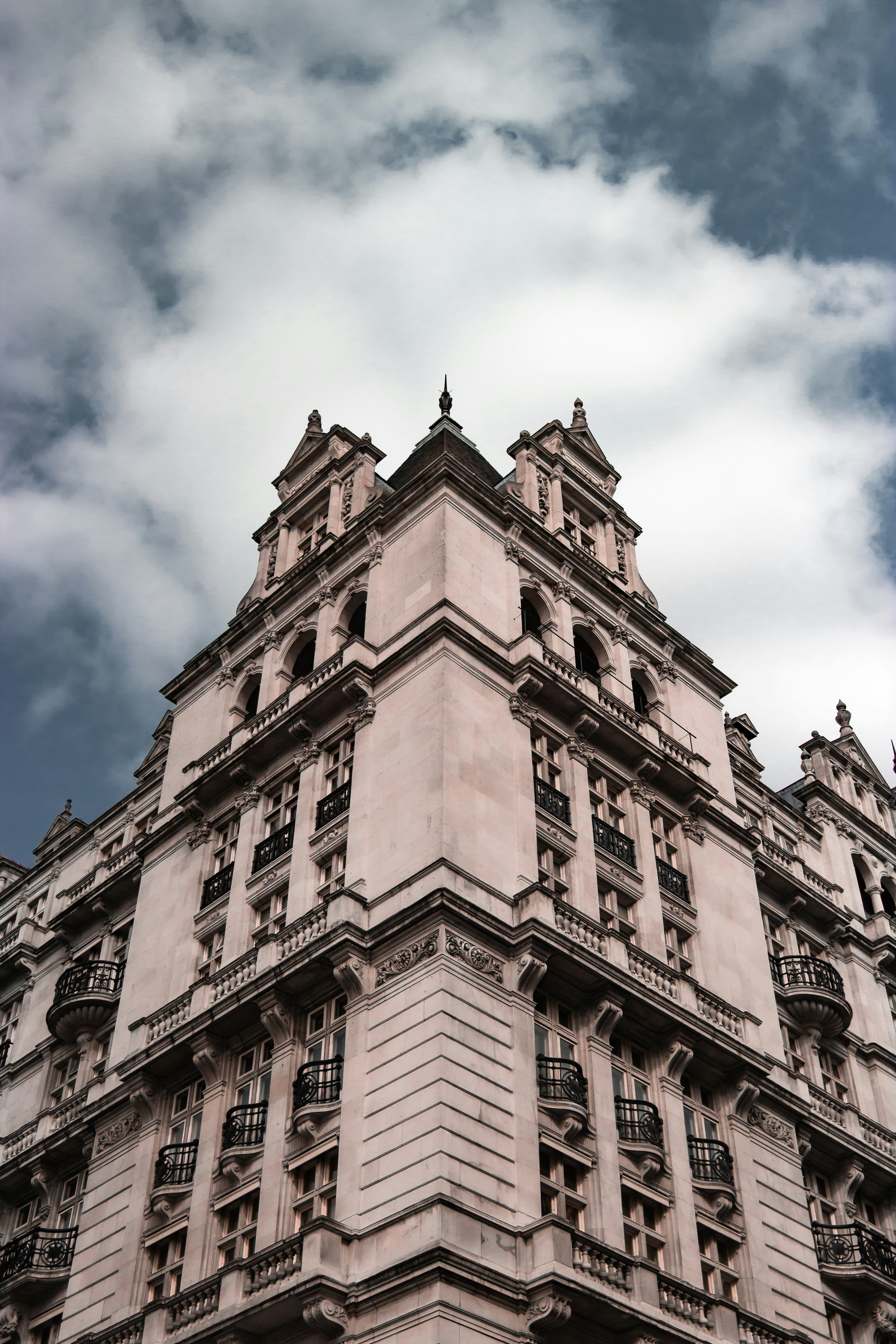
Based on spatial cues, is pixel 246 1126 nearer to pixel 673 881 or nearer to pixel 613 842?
pixel 613 842

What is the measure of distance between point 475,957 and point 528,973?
1566 millimetres

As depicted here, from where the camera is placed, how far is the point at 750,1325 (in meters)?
38.2

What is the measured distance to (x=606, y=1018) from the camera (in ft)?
132

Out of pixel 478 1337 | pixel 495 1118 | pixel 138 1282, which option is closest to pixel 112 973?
pixel 138 1282

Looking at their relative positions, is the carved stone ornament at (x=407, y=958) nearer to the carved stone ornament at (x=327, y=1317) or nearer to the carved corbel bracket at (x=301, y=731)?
the carved stone ornament at (x=327, y=1317)

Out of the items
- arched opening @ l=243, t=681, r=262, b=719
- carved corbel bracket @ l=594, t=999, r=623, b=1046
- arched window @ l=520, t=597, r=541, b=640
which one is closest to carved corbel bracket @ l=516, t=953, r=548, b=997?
carved corbel bracket @ l=594, t=999, r=623, b=1046

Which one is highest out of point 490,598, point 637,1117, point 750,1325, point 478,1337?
point 490,598

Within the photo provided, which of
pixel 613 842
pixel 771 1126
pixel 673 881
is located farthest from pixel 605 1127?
pixel 673 881

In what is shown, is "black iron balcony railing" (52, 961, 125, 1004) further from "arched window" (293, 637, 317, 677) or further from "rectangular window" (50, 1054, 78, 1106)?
"arched window" (293, 637, 317, 677)

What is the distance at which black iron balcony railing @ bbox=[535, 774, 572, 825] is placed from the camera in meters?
44.2

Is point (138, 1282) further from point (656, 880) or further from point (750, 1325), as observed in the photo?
point (656, 880)

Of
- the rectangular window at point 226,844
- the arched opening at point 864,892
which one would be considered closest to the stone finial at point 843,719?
the arched opening at point 864,892

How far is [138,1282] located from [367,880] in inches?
488

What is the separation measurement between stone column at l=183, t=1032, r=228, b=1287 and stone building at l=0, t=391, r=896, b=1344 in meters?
0.11
